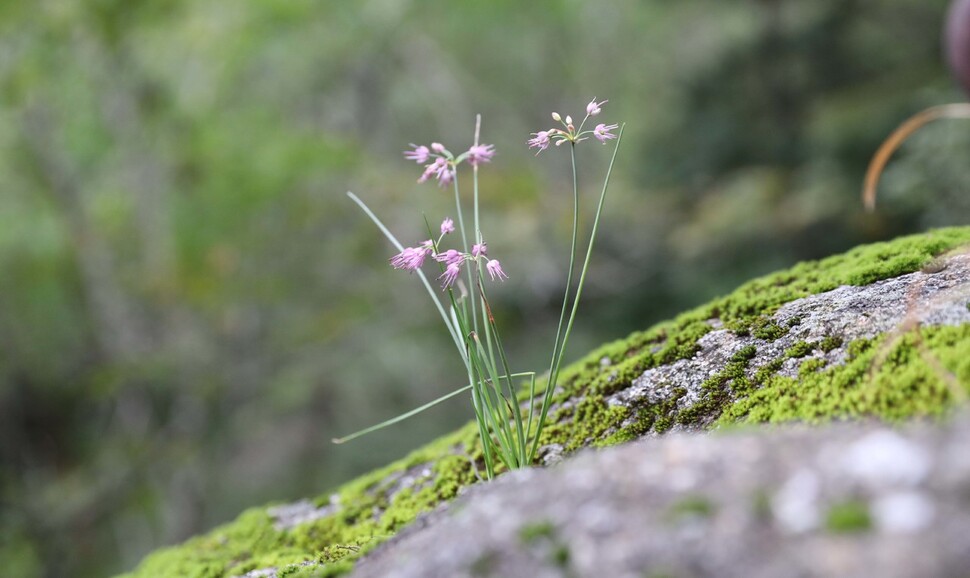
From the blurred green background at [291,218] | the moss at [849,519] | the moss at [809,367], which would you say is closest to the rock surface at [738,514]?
the moss at [849,519]

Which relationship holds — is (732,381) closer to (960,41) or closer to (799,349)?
(799,349)

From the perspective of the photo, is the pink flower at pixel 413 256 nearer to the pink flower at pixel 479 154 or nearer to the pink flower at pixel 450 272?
the pink flower at pixel 450 272

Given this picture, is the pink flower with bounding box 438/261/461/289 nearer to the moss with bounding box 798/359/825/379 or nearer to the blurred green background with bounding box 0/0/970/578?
the moss with bounding box 798/359/825/379

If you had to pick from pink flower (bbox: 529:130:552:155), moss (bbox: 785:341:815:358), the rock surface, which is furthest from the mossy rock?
pink flower (bbox: 529:130:552:155)

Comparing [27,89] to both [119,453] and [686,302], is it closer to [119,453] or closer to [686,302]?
[119,453]

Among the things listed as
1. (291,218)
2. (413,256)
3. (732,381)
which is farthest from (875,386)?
(291,218)

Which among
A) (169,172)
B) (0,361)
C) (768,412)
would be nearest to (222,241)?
(169,172)
